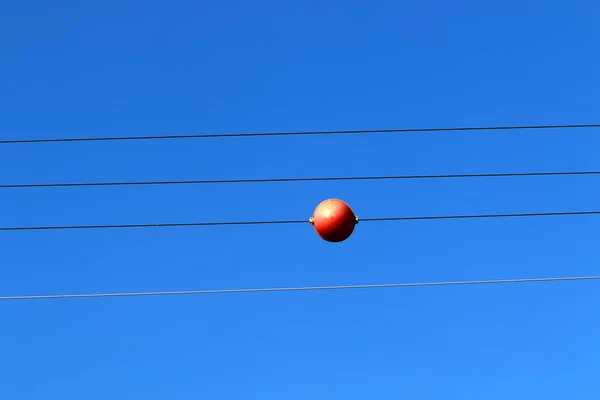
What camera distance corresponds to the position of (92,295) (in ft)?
50.9

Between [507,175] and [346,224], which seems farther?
[507,175]

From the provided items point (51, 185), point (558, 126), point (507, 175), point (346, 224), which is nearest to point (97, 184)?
point (51, 185)

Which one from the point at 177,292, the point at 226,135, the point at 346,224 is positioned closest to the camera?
the point at 346,224

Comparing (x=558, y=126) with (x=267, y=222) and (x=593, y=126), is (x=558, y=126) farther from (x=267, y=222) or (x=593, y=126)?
(x=267, y=222)

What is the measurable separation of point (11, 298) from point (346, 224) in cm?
520

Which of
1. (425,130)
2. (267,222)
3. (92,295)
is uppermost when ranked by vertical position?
(425,130)

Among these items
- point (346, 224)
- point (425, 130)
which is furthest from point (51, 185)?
point (425, 130)

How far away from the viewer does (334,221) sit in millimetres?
14617

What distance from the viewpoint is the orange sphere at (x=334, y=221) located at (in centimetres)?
1463

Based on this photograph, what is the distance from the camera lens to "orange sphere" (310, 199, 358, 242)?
14633 mm

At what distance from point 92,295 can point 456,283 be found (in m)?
5.31

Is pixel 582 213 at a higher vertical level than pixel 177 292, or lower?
higher

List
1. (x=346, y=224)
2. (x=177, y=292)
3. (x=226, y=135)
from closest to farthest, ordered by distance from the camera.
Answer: (x=346, y=224)
(x=177, y=292)
(x=226, y=135)

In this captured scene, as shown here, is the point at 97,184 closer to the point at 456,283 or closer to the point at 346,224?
the point at 346,224
